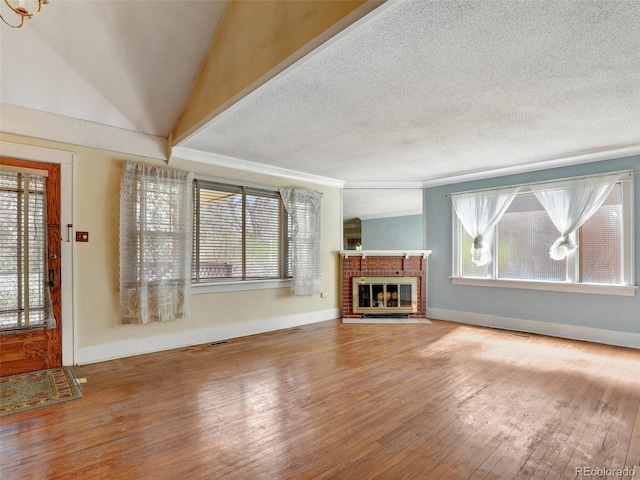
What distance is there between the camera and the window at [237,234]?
4434mm

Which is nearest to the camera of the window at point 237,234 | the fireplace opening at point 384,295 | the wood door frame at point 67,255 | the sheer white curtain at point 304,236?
the wood door frame at point 67,255

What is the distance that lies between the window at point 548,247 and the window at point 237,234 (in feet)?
10.1

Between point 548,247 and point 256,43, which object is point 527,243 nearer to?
point 548,247

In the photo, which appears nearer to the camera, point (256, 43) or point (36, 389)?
point (256, 43)

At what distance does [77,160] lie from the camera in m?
3.50

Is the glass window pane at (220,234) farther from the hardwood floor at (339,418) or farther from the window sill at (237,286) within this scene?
the hardwood floor at (339,418)

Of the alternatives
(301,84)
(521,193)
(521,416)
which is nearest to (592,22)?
(301,84)

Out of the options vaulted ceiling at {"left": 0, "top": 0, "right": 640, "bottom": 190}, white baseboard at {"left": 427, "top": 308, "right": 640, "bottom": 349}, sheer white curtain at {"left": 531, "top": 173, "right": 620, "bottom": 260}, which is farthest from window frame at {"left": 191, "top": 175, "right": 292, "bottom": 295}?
sheer white curtain at {"left": 531, "top": 173, "right": 620, "bottom": 260}

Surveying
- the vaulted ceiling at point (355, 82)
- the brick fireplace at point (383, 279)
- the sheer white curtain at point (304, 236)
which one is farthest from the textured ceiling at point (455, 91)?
the brick fireplace at point (383, 279)

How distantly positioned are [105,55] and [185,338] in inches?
125

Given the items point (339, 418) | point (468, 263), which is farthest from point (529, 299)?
point (339, 418)

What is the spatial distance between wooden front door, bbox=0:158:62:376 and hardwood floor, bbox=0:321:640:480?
487 millimetres

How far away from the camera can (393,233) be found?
6.32 m

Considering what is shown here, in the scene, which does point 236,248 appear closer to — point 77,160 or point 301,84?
point 77,160
